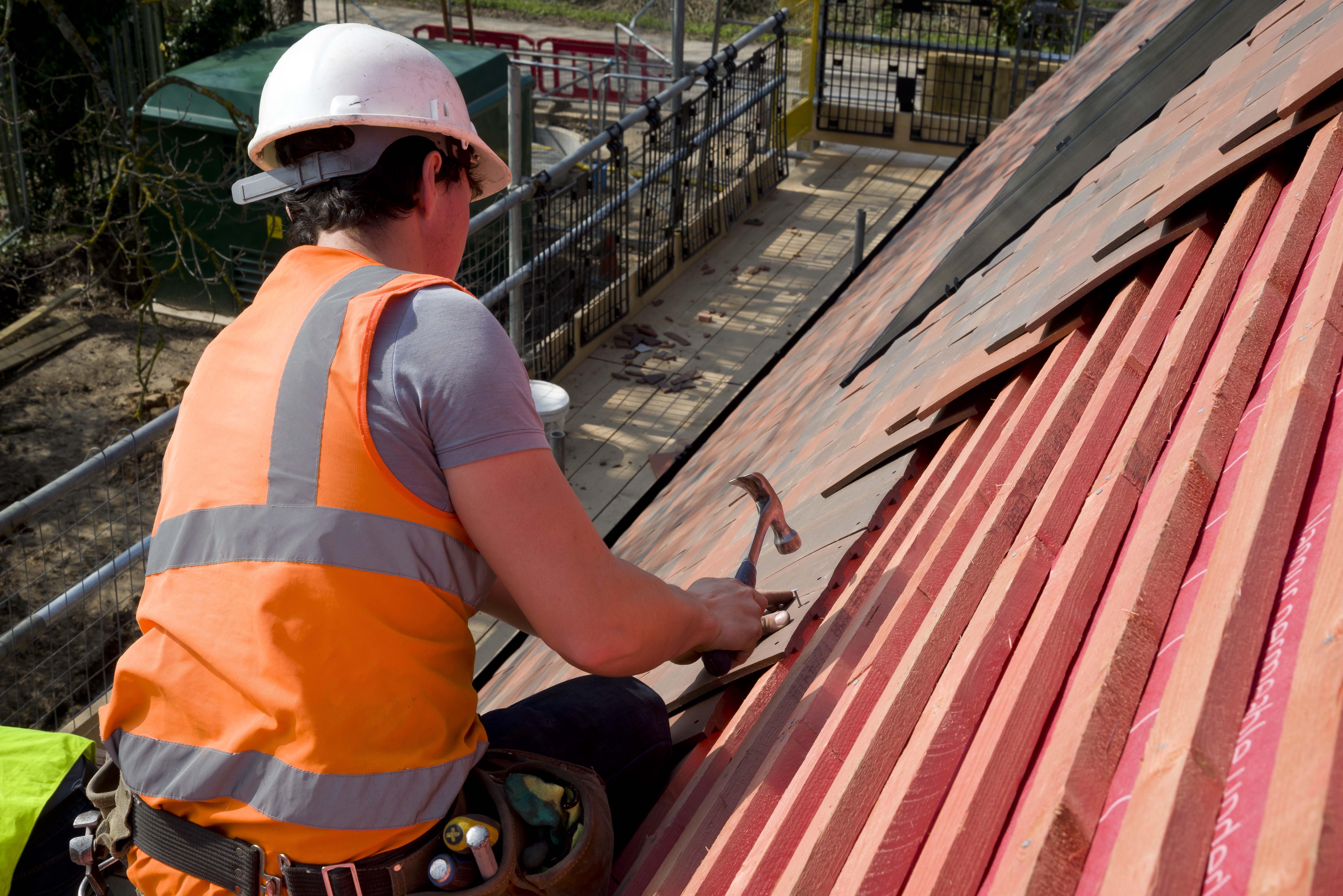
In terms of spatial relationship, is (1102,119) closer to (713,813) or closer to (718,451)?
(718,451)

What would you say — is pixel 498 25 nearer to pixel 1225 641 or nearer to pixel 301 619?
pixel 301 619

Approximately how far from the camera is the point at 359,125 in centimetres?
186

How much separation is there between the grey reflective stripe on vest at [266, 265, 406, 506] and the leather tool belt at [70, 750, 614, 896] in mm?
542

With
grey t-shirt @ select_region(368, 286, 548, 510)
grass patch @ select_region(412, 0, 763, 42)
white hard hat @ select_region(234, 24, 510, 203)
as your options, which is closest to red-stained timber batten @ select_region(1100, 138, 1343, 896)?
grey t-shirt @ select_region(368, 286, 548, 510)

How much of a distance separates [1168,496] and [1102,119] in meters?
2.82

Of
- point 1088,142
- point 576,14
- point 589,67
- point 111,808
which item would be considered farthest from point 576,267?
point 576,14

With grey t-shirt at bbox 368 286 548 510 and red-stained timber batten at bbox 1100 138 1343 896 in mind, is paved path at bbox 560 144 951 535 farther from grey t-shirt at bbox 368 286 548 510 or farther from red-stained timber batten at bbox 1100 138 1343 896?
red-stained timber batten at bbox 1100 138 1343 896

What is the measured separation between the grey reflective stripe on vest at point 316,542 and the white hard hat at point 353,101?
1.99ft

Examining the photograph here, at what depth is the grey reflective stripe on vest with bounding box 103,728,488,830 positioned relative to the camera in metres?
1.59

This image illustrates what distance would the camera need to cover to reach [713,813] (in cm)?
182

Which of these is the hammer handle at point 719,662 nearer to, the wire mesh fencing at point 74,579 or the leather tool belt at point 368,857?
the leather tool belt at point 368,857

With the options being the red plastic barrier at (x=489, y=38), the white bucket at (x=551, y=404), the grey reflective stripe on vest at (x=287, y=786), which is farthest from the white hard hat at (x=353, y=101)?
the red plastic barrier at (x=489, y=38)

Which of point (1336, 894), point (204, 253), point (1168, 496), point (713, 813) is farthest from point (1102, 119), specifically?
point (204, 253)

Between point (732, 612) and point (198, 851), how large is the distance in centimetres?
98
